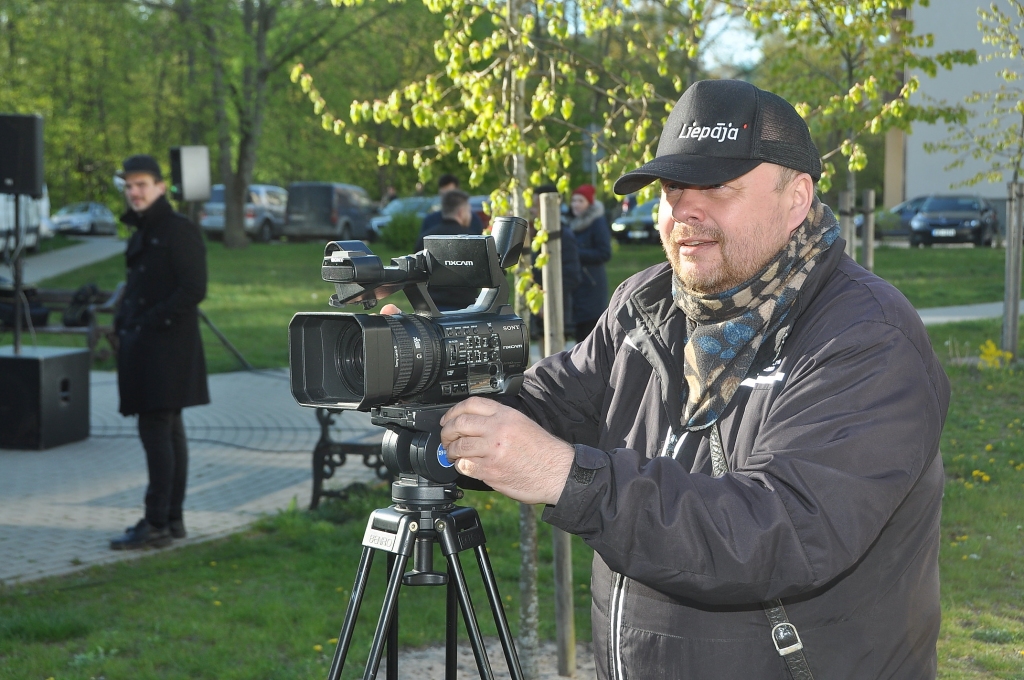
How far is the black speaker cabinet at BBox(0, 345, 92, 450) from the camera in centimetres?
838

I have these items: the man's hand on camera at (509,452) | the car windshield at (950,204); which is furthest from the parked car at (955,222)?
the man's hand on camera at (509,452)

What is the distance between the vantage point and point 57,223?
36500 millimetres

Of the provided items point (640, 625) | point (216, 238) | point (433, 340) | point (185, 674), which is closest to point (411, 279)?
point (433, 340)

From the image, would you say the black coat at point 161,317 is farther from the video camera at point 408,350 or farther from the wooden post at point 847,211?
the wooden post at point 847,211

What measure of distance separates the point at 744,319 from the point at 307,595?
11.8 feet

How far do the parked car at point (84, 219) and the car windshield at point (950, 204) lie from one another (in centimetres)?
2578

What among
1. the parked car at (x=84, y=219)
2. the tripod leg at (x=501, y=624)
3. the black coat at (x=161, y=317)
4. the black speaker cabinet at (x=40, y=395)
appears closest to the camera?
the tripod leg at (x=501, y=624)

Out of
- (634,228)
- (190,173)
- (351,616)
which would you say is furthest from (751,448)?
(634,228)

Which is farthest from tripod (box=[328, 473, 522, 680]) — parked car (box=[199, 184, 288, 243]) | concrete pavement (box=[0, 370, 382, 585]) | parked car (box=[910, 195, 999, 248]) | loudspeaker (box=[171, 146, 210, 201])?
parked car (box=[199, 184, 288, 243])

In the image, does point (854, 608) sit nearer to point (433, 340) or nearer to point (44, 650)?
point (433, 340)

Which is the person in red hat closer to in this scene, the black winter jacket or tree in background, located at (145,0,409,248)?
the black winter jacket

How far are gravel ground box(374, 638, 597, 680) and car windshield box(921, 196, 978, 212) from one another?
25303 mm

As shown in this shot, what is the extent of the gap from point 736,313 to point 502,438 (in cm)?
59

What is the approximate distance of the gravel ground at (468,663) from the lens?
14.1 feet
